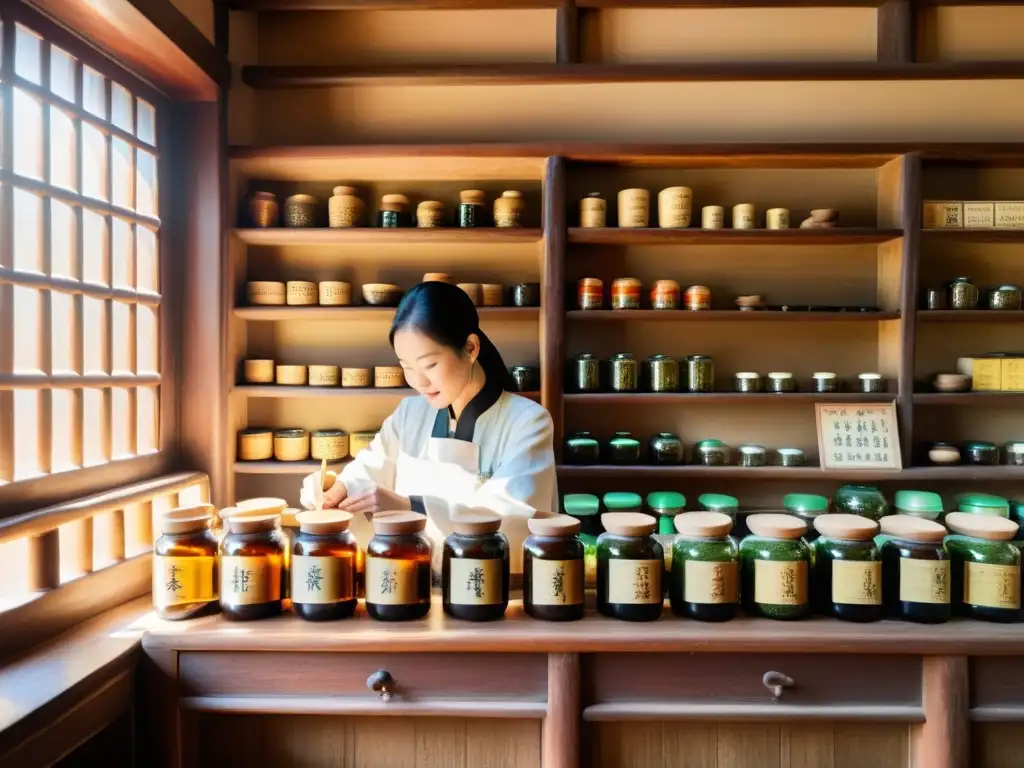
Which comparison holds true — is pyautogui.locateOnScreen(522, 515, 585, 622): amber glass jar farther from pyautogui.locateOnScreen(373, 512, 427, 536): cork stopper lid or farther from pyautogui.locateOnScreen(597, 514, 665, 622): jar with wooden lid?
pyautogui.locateOnScreen(373, 512, 427, 536): cork stopper lid

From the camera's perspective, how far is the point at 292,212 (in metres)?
2.44

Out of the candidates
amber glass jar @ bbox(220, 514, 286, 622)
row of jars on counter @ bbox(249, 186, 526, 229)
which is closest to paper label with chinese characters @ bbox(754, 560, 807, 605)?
amber glass jar @ bbox(220, 514, 286, 622)

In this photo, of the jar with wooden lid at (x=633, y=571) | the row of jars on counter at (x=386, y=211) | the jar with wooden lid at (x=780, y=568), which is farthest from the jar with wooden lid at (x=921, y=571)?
the row of jars on counter at (x=386, y=211)

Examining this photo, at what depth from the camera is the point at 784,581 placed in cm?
127

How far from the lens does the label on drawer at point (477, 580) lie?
1262 mm

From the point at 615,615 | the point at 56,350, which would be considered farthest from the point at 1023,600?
the point at 56,350

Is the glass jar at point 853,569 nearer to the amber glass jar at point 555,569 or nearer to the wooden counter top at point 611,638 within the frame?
the wooden counter top at point 611,638

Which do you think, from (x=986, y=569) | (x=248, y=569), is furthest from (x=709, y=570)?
(x=248, y=569)

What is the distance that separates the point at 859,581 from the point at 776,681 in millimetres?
244

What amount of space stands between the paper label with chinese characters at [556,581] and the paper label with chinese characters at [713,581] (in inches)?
8.8

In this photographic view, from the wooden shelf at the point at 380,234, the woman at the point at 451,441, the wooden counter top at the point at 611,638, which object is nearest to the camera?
the wooden counter top at the point at 611,638

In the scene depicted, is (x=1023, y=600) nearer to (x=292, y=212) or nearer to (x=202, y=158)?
(x=292, y=212)

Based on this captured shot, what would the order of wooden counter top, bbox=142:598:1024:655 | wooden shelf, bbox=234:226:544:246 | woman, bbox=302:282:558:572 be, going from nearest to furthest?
1. wooden counter top, bbox=142:598:1024:655
2. woman, bbox=302:282:558:572
3. wooden shelf, bbox=234:226:544:246

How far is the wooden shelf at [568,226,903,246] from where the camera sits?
2.40 meters
